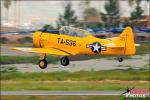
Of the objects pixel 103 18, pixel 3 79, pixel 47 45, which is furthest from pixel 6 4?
pixel 47 45

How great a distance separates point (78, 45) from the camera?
2602cm

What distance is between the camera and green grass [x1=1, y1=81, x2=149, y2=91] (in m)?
A: 85.8

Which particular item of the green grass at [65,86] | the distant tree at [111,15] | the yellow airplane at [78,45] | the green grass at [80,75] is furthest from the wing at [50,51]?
the distant tree at [111,15]

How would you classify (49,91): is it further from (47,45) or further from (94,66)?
(47,45)

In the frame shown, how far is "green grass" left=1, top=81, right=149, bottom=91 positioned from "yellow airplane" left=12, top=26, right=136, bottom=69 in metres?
57.7

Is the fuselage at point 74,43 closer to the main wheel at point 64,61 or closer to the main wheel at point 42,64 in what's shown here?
the main wheel at point 64,61

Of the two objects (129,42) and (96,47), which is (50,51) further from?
(129,42)

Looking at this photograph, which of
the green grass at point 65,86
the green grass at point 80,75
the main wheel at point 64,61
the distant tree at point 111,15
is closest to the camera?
the main wheel at point 64,61

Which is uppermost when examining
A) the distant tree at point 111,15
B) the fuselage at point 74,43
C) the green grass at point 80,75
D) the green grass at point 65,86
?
the distant tree at point 111,15

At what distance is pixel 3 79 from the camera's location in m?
91.9

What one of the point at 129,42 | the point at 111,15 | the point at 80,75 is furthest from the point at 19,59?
the point at 111,15

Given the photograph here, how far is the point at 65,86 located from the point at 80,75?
3.30 m

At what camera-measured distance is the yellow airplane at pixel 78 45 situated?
25391mm

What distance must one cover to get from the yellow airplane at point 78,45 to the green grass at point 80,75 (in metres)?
60.7
